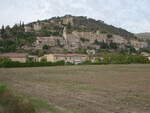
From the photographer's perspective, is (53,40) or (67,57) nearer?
(67,57)

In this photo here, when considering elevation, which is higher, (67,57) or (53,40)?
(53,40)

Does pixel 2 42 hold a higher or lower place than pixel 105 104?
higher

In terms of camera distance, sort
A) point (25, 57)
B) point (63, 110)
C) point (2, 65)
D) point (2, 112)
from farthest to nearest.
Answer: point (25, 57) → point (2, 65) → point (63, 110) → point (2, 112)

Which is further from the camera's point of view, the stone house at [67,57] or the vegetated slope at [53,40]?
the vegetated slope at [53,40]

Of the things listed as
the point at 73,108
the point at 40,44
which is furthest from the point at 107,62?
the point at 73,108

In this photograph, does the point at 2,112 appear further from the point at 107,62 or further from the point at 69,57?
the point at 69,57

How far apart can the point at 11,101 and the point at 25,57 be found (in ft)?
280

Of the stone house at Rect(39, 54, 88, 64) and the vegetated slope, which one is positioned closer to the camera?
the stone house at Rect(39, 54, 88, 64)

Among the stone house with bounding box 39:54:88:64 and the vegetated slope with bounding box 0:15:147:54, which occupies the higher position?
the vegetated slope with bounding box 0:15:147:54

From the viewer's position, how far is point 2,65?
63.4 m

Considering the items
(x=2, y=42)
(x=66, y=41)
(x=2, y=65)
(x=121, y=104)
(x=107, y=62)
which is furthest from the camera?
(x=66, y=41)

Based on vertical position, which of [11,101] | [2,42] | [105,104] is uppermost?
[2,42]

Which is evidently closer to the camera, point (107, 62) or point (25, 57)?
point (107, 62)

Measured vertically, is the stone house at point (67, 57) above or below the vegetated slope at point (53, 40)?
below
